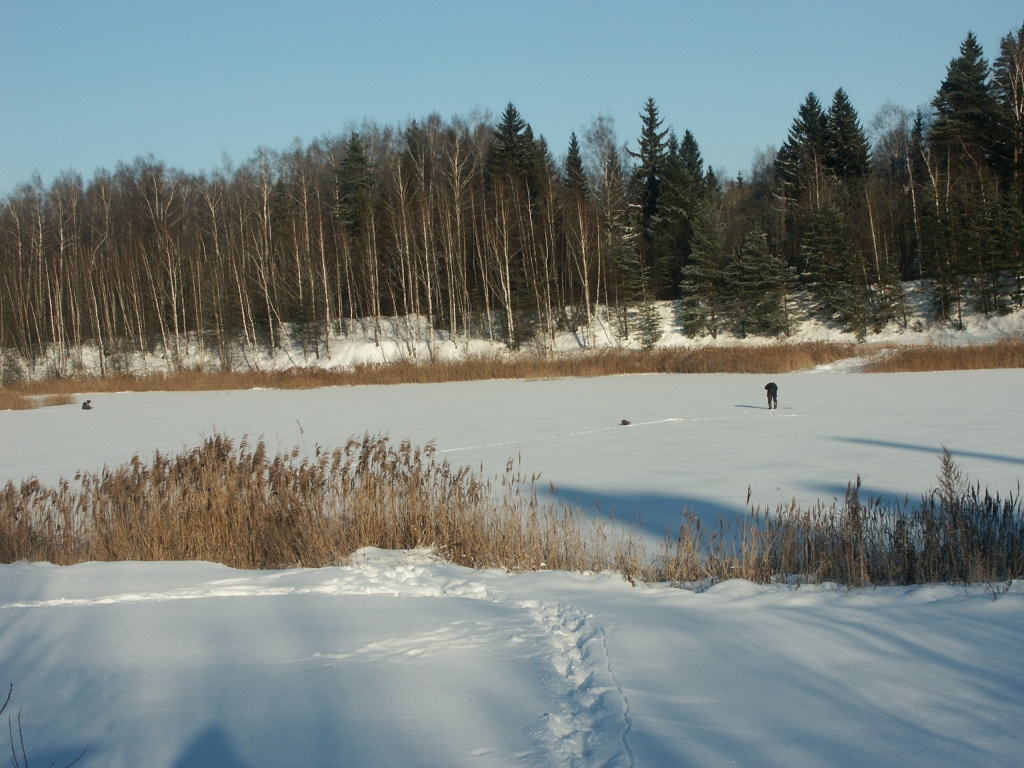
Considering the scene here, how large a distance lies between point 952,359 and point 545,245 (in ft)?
63.5

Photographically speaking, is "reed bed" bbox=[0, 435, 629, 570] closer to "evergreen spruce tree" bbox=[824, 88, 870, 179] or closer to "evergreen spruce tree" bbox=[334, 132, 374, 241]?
"evergreen spruce tree" bbox=[334, 132, 374, 241]

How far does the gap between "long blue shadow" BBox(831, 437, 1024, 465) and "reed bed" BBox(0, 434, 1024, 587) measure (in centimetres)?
239

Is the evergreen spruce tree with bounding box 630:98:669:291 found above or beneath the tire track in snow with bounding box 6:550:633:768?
above

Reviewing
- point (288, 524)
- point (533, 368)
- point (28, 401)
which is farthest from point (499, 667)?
point (28, 401)

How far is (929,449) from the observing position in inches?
366

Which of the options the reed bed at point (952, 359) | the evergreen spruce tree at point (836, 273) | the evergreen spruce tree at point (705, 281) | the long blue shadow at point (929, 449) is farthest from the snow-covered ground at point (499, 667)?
the evergreen spruce tree at point (705, 281)

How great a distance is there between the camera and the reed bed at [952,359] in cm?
2042

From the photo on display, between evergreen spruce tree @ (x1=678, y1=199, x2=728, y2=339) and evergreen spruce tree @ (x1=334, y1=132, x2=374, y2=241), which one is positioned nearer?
evergreen spruce tree @ (x1=678, y1=199, x2=728, y2=339)

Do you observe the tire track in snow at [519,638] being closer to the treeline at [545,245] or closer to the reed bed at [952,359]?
the reed bed at [952,359]

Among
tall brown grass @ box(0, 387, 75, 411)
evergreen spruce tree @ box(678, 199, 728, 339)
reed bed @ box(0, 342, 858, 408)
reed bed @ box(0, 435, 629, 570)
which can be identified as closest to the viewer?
reed bed @ box(0, 435, 629, 570)

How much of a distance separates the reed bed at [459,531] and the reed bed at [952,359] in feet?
54.9

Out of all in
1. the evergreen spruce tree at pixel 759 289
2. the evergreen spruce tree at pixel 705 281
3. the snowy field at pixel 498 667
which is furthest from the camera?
the evergreen spruce tree at pixel 705 281

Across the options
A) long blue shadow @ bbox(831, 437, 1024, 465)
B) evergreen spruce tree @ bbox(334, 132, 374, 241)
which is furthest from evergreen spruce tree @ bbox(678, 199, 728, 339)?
long blue shadow @ bbox(831, 437, 1024, 465)

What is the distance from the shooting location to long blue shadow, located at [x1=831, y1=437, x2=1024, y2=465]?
834 cm
